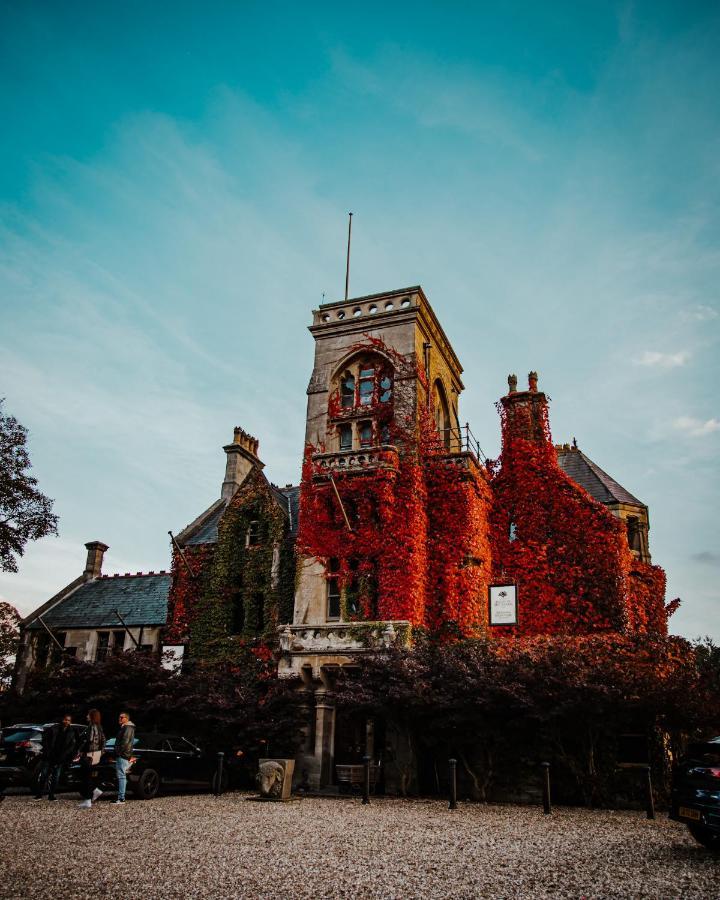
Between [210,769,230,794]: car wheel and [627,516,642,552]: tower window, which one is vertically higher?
[627,516,642,552]: tower window

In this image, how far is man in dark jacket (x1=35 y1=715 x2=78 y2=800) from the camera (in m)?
16.2

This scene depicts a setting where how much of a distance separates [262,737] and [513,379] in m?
19.2

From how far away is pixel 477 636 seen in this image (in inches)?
971

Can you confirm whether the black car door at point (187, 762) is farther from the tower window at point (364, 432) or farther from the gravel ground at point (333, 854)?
the tower window at point (364, 432)

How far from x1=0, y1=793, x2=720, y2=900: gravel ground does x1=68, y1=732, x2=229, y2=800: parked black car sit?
3.41ft

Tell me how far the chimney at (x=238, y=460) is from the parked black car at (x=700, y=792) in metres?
28.6

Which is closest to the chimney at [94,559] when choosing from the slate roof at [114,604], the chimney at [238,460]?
the slate roof at [114,604]

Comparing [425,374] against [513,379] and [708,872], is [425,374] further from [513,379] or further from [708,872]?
[708,872]

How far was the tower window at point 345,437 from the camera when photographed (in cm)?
2973

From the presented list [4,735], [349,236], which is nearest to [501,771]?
[4,735]

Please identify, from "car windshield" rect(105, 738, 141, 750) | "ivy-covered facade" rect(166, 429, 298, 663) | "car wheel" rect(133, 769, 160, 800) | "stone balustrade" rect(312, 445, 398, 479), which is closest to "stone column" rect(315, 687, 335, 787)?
"ivy-covered facade" rect(166, 429, 298, 663)

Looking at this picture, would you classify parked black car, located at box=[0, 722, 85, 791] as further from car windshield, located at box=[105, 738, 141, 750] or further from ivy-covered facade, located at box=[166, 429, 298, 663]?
ivy-covered facade, located at box=[166, 429, 298, 663]

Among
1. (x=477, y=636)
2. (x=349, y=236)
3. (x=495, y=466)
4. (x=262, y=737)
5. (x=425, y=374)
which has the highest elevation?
(x=349, y=236)

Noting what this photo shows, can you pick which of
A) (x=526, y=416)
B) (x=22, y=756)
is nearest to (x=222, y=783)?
(x=22, y=756)
